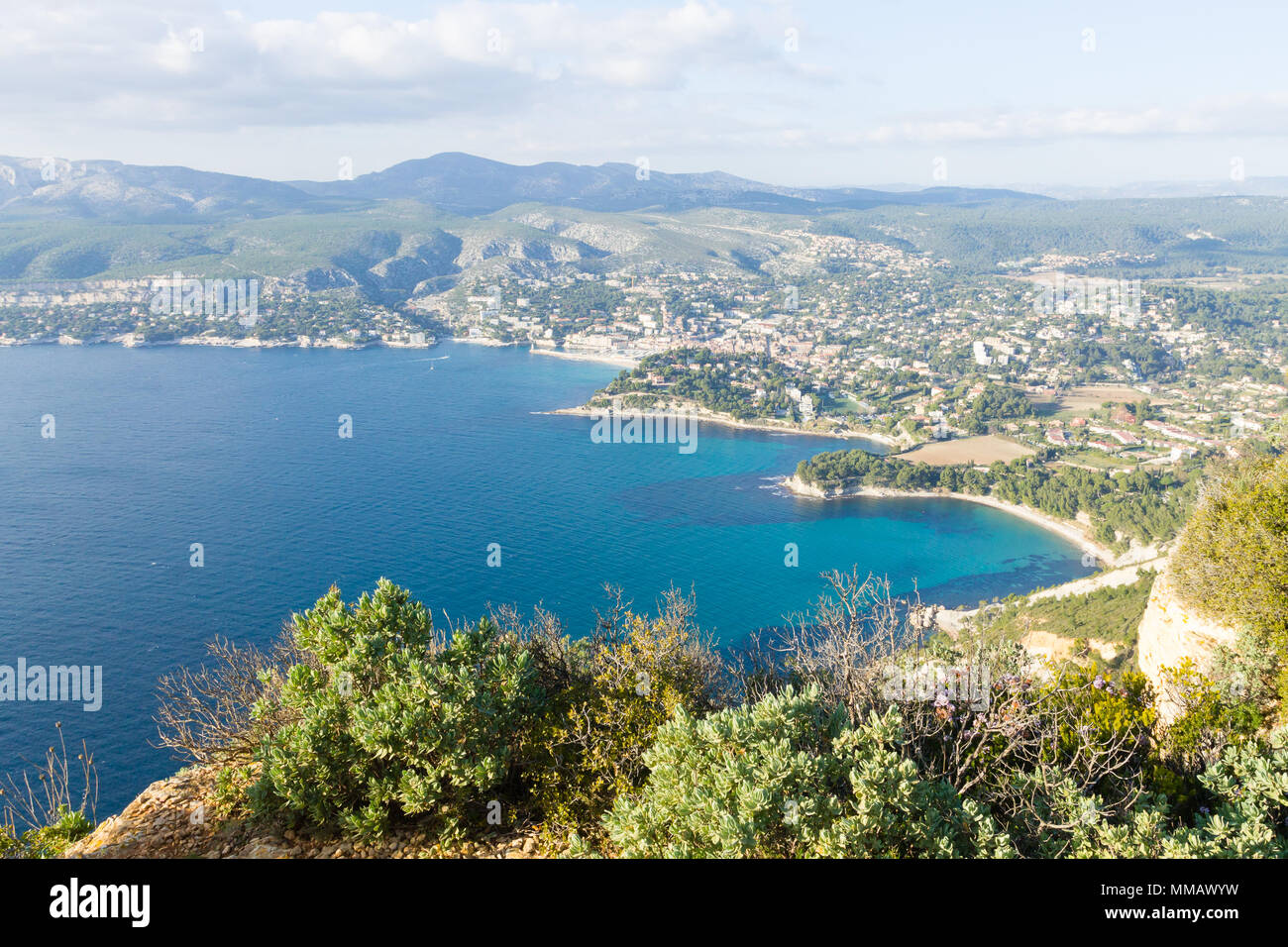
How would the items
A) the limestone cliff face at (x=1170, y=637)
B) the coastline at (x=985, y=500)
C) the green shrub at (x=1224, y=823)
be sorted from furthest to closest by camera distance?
the coastline at (x=985, y=500)
the limestone cliff face at (x=1170, y=637)
the green shrub at (x=1224, y=823)

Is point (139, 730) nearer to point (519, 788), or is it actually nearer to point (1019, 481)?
point (519, 788)

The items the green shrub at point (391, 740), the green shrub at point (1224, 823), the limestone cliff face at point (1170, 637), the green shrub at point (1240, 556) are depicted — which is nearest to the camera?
the green shrub at point (1224, 823)

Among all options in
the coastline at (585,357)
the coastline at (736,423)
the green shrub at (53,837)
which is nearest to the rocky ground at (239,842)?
the green shrub at (53,837)

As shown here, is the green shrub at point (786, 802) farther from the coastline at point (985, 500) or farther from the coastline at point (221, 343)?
the coastline at point (221, 343)

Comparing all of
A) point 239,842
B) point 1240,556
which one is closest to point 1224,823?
point 1240,556

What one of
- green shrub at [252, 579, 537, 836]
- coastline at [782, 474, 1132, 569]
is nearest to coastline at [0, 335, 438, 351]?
coastline at [782, 474, 1132, 569]

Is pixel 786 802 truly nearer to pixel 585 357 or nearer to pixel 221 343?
pixel 585 357
